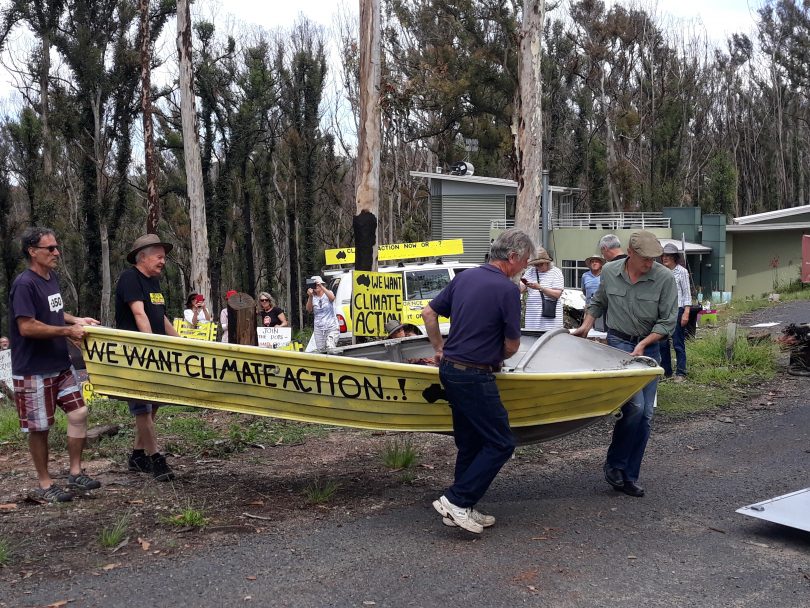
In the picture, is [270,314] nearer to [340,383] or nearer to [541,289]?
[541,289]

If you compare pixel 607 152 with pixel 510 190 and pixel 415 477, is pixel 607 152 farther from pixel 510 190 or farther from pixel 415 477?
pixel 415 477

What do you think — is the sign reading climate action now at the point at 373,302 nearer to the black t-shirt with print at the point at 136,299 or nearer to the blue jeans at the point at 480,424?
the black t-shirt with print at the point at 136,299

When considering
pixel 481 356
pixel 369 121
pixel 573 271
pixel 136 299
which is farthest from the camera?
pixel 573 271

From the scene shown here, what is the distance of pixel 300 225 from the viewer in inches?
1604

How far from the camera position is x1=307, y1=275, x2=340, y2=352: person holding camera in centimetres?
1275

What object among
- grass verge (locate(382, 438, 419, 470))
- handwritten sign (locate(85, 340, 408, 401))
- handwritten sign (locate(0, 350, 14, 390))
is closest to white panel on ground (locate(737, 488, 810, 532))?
handwritten sign (locate(85, 340, 408, 401))

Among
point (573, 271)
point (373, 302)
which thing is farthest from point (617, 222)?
point (373, 302)

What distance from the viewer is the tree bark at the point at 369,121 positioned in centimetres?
1091

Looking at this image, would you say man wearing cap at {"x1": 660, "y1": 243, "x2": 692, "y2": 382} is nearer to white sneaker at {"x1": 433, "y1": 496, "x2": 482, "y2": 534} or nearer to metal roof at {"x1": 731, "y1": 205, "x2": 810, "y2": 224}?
white sneaker at {"x1": 433, "y1": 496, "x2": 482, "y2": 534}

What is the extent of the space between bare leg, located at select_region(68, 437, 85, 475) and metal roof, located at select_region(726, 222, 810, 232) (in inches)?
1261

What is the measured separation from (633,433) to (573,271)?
30.1m

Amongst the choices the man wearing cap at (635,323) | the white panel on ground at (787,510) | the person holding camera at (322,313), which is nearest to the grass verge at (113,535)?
the man wearing cap at (635,323)

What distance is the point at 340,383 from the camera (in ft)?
17.8

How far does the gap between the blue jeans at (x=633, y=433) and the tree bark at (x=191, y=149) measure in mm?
15947
